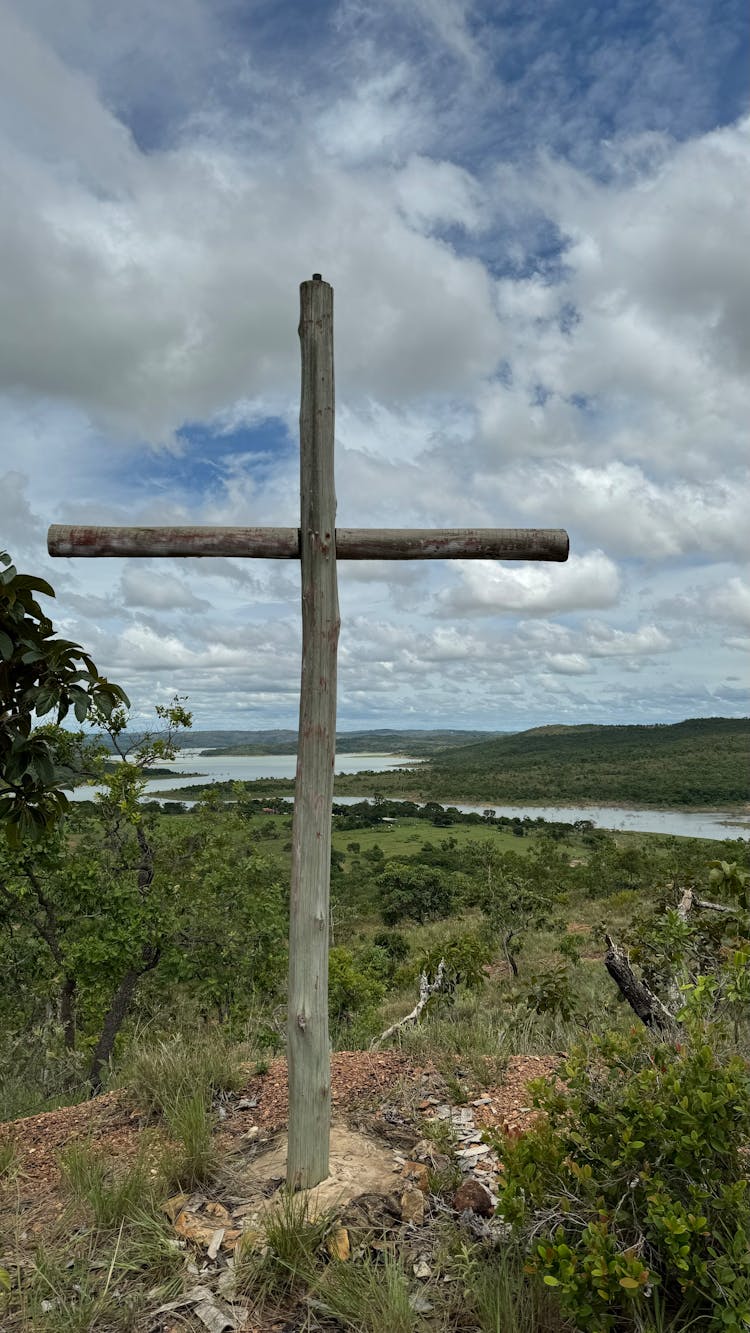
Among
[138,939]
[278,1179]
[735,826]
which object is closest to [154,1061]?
[278,1179]

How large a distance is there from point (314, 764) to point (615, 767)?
3852 inches

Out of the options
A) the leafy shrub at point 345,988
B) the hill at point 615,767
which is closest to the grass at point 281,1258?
the leafy shrub at point 345,988

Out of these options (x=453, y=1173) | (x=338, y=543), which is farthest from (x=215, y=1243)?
(x=338, y=543)

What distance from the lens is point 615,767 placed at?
95.6 m

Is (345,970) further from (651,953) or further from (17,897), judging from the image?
(651,953)

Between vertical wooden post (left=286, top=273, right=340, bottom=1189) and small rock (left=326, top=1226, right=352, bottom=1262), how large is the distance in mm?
369

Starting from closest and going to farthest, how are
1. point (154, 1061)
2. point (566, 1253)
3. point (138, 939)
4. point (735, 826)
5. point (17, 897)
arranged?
point (566, 1253) < point (154, 1061) < point (138, 939) < point (17, 897) < point (735, 826)

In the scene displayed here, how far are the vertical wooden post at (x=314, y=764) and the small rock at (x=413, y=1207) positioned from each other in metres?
0.41

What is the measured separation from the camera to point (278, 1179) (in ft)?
12.0

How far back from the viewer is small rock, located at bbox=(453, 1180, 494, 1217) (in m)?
3.33

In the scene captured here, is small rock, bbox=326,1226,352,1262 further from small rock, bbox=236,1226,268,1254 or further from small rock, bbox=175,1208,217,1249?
small rock, bbox=175,1208,217,1249

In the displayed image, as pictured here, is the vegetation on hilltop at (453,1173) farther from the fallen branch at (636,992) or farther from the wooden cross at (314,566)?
the wooden cross at (314,566)

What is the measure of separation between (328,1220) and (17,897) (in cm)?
868

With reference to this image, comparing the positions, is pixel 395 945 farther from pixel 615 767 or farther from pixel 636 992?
pixel 615 767
